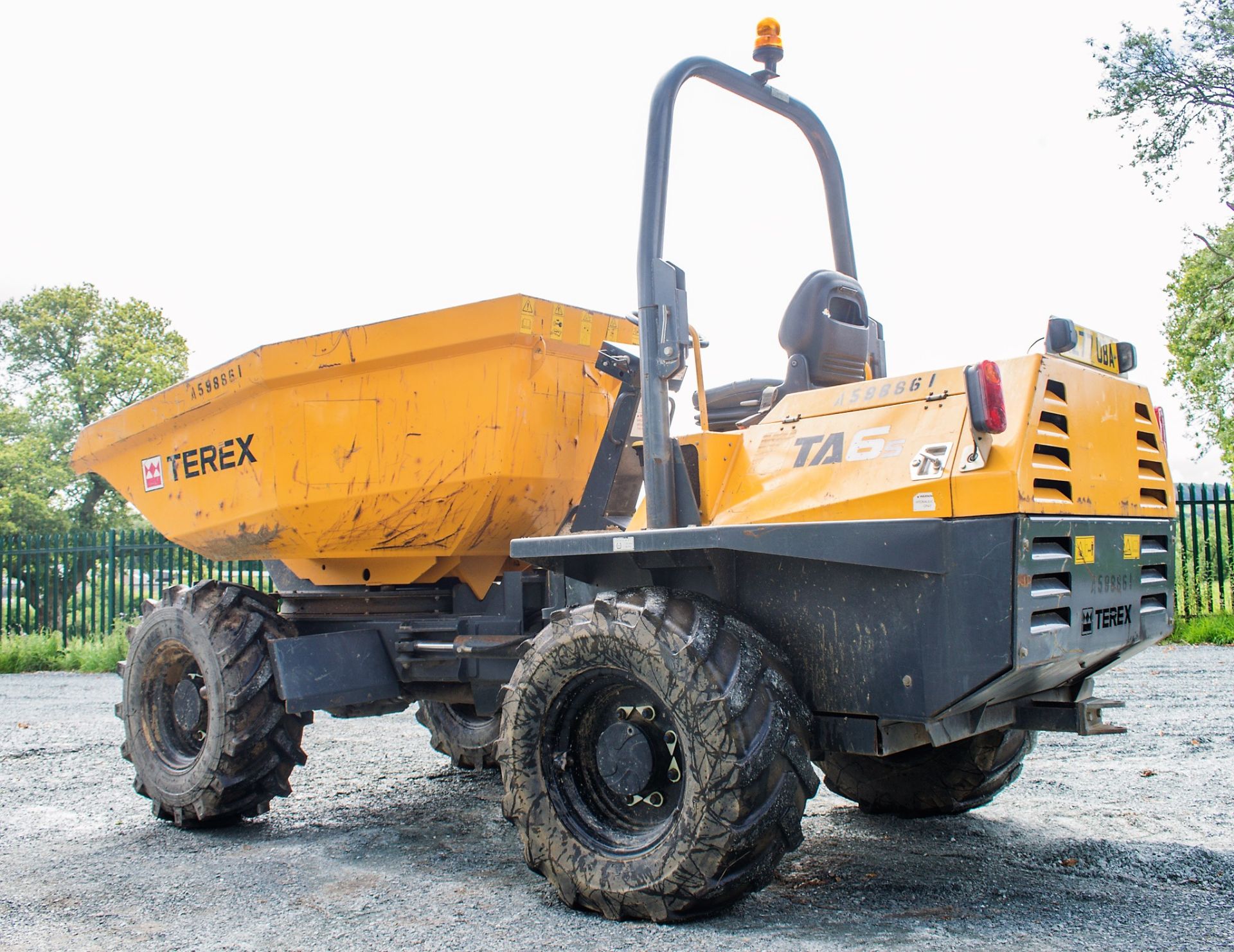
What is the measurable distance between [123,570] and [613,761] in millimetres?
13613

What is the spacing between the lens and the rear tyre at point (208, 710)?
5.21 metres

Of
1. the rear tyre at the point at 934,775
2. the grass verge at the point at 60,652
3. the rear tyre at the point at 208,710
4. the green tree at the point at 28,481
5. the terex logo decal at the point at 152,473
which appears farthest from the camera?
the green tree at the point at 28,481

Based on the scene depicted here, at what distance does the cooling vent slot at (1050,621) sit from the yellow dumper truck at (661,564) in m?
0.01

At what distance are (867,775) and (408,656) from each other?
2252mm

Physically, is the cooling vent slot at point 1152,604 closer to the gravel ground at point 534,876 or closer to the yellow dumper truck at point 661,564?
the yellow dumper truck at point 661,564

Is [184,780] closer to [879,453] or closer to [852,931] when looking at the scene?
[852,931]

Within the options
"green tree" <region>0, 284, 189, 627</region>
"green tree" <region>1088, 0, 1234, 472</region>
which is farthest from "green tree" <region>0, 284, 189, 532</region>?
"green tree" <region>1088, 0, 1234, 472</region>

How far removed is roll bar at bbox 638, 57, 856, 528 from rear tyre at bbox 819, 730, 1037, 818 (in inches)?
67.5

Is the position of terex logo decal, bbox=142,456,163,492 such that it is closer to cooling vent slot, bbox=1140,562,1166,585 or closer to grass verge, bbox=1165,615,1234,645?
cooling vent slot, bbox=1140,562,1166,585

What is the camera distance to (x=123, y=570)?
15.5 m

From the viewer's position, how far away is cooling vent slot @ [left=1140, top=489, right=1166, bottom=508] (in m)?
3.98

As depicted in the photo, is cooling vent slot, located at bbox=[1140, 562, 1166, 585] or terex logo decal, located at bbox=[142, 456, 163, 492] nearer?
cooling vent slot, located at bbox=[1140, 562, 1166, 585]

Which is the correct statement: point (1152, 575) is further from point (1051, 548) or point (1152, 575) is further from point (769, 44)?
point (769, 44)

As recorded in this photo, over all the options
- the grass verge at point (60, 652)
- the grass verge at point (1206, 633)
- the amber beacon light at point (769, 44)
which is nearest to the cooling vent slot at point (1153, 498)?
the amber beacon light at point (769, 44)
